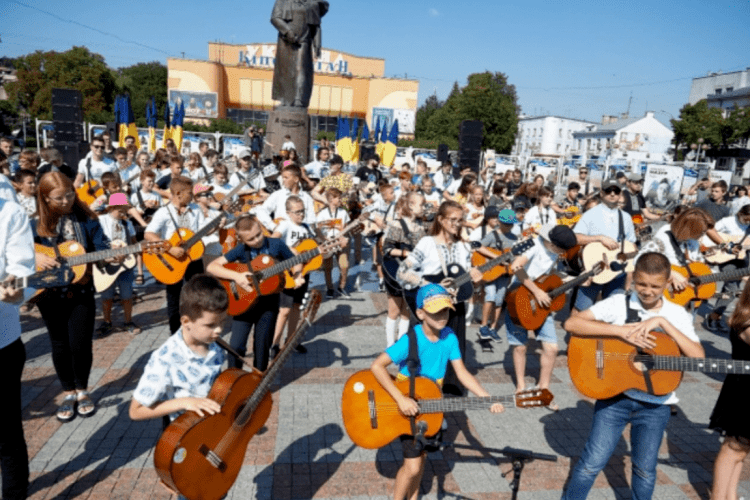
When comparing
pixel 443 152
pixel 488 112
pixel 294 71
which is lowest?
pixel 443 152

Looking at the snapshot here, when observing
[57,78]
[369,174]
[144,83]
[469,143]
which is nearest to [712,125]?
[469,143]

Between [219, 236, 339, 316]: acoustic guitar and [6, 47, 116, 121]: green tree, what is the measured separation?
63238 mm

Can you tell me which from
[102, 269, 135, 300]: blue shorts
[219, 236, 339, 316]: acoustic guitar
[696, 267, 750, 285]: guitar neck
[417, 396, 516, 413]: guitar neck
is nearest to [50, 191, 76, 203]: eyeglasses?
[219, 236, 339, 316]: acoustic guitar

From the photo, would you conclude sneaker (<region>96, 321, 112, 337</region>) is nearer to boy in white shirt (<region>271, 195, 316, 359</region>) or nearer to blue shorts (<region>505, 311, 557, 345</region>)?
boy in white shirt (<region>271, 195, 316, 359</region>)

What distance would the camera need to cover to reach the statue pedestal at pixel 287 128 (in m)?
16.5

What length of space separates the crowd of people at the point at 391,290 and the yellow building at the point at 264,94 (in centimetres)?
4964

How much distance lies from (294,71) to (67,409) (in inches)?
549

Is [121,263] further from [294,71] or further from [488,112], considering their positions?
[488,112]

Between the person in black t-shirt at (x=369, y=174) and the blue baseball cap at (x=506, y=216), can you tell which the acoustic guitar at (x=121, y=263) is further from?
the person in black t-shirt at (x=369, y=174)

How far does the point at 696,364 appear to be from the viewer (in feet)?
Result: 10.2

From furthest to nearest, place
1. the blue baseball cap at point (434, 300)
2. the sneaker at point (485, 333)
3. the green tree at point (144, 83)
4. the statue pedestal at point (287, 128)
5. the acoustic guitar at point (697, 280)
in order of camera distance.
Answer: the green tree at point (144, 83)
the statue pedestal at point (287, 128)
the sneaker at point (485, 333)
the acoustic guitar at point (697, 280)
the blue baseball cap at point (434, 300)

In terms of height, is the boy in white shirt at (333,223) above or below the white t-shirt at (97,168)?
below

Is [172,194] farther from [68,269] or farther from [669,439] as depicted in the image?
[669,439]

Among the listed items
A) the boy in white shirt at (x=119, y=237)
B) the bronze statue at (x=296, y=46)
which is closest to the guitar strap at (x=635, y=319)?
Answer: the boy in white shirt at (x=119, y=237)
